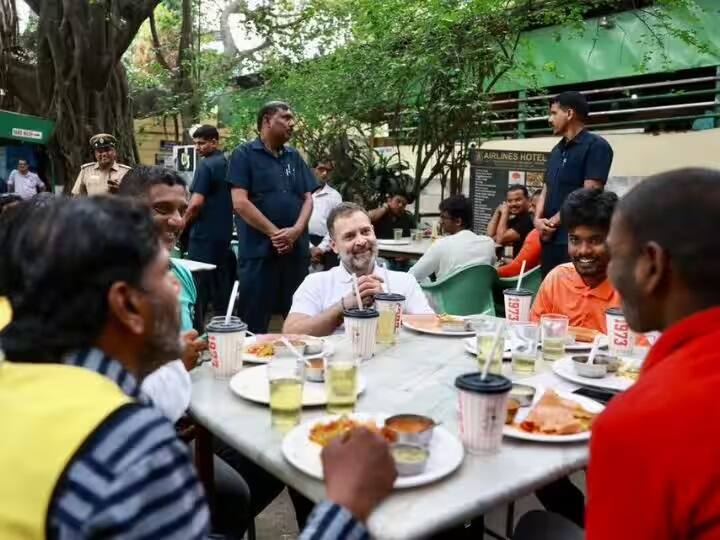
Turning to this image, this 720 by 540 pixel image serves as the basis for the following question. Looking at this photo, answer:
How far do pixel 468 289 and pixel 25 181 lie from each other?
28.4 ft

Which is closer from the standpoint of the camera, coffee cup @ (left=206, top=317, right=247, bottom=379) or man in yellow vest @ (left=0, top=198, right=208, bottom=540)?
man in yellow vest @ (left=0, top=198, right=208, bottom=540)

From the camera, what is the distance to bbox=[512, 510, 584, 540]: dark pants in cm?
178

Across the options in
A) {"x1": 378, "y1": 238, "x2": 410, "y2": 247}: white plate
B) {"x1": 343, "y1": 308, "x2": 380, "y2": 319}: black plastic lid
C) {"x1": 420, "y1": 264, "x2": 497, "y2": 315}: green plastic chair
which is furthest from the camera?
{"x1": 378, "y1": 238, "x2": 410, "y2": 247}: white plate

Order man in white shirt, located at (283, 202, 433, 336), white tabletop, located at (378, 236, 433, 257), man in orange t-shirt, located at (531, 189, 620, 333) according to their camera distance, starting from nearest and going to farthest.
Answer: man in orange t-shirt, located at (531, 189, 620, 333) → man in white shirt, located at (283, 202, 433, 336) → white tabletop, located at (378, 236, 433, 257)

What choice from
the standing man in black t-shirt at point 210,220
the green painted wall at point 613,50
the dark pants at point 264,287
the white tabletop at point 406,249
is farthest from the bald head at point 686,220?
the green painted wall at point 613,50

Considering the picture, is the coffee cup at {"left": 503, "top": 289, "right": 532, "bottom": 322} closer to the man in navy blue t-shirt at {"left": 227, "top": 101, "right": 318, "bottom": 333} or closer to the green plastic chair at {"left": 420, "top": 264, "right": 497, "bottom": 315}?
the green plastic chair at {"left": 420, "top": 264, "right": 497, "bottom": 315}

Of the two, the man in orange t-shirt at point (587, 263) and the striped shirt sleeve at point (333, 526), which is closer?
the striped shirt sleeve at point (333, 526)

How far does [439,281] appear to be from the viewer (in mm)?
4383

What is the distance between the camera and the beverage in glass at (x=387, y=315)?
2.47 metres

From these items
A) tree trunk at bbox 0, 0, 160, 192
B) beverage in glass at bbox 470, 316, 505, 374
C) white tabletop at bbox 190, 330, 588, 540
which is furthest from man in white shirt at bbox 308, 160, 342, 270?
white tabletop at bbox 190, 330, 588, 540

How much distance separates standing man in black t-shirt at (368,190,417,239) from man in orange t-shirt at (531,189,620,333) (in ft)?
16.5

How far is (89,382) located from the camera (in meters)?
0.97

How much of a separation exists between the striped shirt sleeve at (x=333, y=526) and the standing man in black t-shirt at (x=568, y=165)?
382 cm

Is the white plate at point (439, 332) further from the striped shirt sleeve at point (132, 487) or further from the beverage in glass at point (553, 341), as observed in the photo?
the striped shirt sleeve at point (132, 487)
